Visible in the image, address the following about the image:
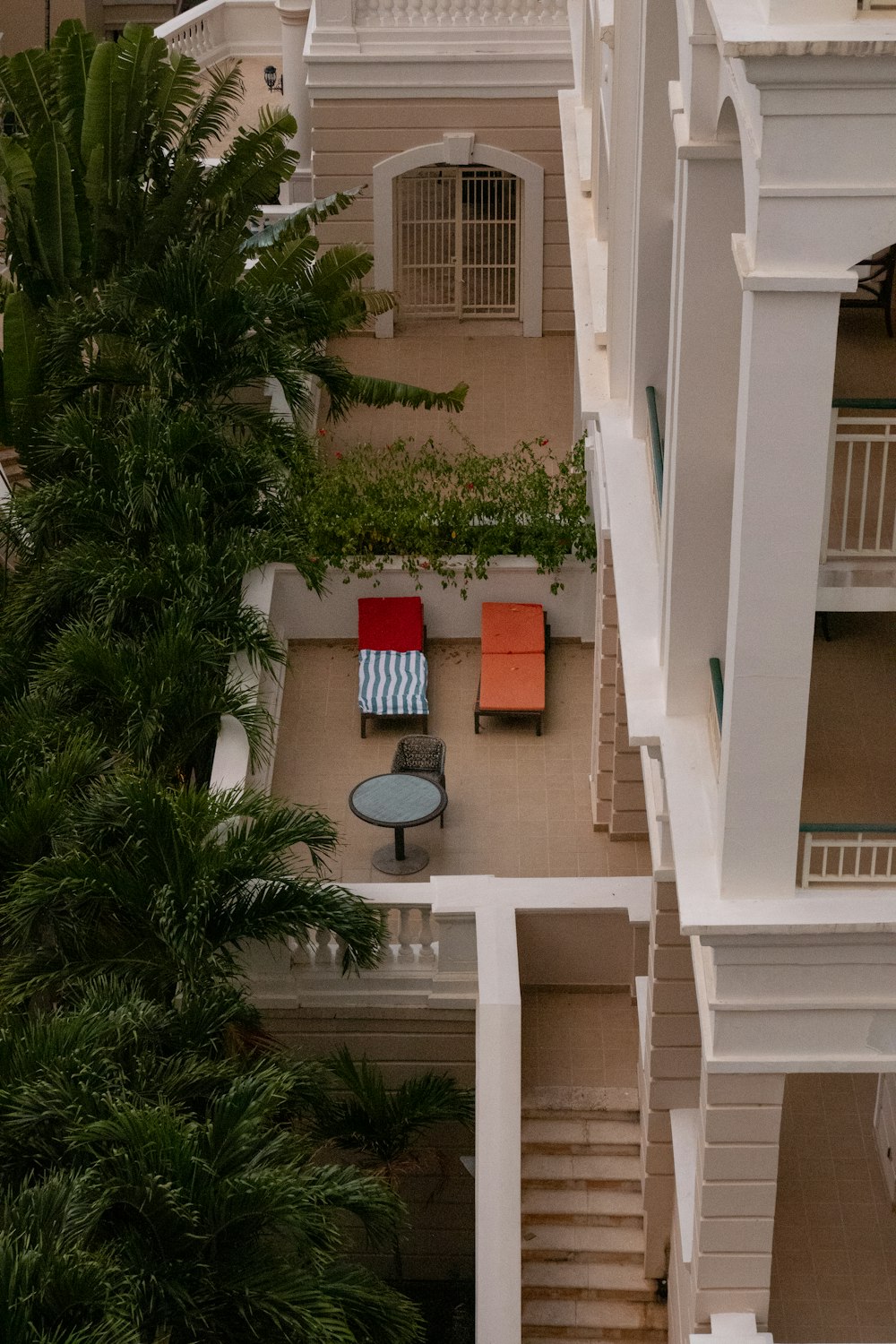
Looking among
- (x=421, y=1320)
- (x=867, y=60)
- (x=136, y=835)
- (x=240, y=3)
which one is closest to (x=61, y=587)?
(x=136, y=835)

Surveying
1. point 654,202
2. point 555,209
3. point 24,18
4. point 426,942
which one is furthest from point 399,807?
point 24,18

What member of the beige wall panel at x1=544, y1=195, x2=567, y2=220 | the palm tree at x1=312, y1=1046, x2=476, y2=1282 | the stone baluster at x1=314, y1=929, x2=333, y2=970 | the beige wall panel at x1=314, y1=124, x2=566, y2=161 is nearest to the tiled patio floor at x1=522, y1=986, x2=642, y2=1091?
the palm tree at x1=312, y1=1046, x2=476, y2=1282

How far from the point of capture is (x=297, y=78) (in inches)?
1066

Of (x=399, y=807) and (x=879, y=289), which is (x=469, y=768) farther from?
(x=879, y=289)

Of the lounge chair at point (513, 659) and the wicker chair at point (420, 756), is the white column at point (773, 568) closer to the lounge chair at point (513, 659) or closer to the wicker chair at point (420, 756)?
the wicker chair at point (420, 756)

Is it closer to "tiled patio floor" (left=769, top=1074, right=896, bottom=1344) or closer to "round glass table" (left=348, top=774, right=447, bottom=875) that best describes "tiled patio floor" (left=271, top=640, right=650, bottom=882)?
"round glass table" (left=348, top=774, right=447, bottom=875)

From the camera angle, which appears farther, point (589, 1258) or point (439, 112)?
point (439, 112)

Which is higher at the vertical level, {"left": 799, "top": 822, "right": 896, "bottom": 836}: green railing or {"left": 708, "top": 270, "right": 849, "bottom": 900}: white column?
{"left": 708, "top": 270, "right": 849, "bottom": 900}: white column

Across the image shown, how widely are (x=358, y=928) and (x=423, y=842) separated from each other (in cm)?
447

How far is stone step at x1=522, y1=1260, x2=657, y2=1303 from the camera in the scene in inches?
593

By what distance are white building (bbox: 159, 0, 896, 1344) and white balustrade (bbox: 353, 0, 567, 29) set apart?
20.1 ft

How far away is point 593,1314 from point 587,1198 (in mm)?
967

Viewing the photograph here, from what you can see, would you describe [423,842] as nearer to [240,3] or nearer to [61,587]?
[61,587]

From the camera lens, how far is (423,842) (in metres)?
18.3
